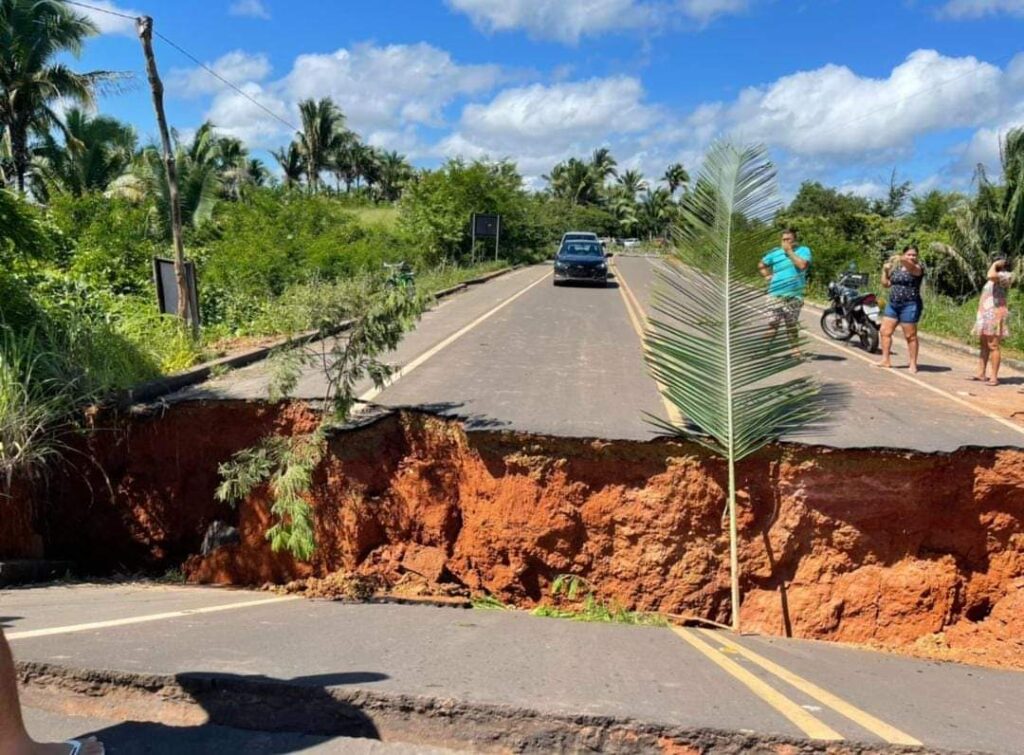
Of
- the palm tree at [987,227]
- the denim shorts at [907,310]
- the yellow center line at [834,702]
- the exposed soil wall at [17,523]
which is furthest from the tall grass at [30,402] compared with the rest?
the palm tree at [987,227]

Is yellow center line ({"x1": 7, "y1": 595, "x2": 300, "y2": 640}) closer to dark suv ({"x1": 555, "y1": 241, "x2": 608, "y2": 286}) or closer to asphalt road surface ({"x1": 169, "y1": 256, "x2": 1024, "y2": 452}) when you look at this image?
asphalt road surface ({"x1": 169, "y1": 256, "x2": 1024, "y2": 452})

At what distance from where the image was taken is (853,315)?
13.6 metres

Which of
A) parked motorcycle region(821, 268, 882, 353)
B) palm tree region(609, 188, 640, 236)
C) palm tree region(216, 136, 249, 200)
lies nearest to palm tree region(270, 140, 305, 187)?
palm tree region(216, 136, 249, 200)

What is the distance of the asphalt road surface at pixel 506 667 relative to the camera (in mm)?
3365

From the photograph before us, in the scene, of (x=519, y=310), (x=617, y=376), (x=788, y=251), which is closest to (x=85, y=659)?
(x=617, y=376)

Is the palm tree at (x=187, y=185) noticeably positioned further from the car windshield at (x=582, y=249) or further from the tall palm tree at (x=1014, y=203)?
the tall palm tree at (x=1014, y=203)

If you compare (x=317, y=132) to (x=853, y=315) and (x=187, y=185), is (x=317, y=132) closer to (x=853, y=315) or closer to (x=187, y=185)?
(x=187, y=185)

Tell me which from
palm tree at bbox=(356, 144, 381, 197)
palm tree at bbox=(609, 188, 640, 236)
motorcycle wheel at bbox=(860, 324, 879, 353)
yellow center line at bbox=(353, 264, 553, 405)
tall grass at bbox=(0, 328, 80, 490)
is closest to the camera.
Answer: tall grass at bbox=(0, 328, 80, 490)

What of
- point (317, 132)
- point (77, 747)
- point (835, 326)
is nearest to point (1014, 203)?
point (835, 326)

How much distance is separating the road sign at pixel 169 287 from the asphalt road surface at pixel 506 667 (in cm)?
677

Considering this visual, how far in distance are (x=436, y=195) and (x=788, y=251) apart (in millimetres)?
29753

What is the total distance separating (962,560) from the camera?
657 cm

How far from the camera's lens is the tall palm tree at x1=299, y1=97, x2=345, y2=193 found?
65.2m

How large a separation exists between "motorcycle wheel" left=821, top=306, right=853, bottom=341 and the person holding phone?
389cm
